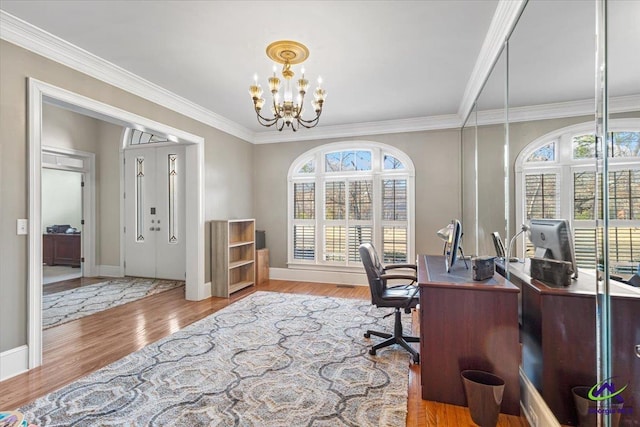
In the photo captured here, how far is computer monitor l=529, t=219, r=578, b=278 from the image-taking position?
1643 millimetres

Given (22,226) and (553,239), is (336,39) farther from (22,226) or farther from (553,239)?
(22,226)

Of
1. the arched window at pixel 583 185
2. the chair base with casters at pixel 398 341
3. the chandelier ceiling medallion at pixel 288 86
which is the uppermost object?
the chandelier ceiling medallion at pixel 288 86

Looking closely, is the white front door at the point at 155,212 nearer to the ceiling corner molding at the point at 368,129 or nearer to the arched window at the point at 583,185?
the ceiling corner molding at the point at 368,129

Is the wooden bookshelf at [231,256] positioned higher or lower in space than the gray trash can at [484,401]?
higher

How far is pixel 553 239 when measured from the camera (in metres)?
1.78

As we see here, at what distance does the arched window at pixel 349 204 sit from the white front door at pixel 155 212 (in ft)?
6.51

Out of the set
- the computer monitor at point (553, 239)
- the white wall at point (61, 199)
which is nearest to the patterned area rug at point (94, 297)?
the white wall at point (61, 199)

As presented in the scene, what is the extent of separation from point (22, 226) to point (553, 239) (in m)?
3.77

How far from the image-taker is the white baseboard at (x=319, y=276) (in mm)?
5312

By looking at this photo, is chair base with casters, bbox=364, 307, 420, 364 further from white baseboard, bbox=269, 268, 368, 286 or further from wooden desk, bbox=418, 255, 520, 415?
white baseboard, bbox=269, 268, 368, 286

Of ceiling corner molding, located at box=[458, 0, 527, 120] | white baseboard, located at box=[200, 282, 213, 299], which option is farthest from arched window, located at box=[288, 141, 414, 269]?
ceiling corner molding, located at box=[458, 0, 527, 120]

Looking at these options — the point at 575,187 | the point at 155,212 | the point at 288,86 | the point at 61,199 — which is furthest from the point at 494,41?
the point at 61,199

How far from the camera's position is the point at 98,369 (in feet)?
8.04

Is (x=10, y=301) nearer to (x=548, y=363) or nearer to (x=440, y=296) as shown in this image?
(x=440, y=296)
